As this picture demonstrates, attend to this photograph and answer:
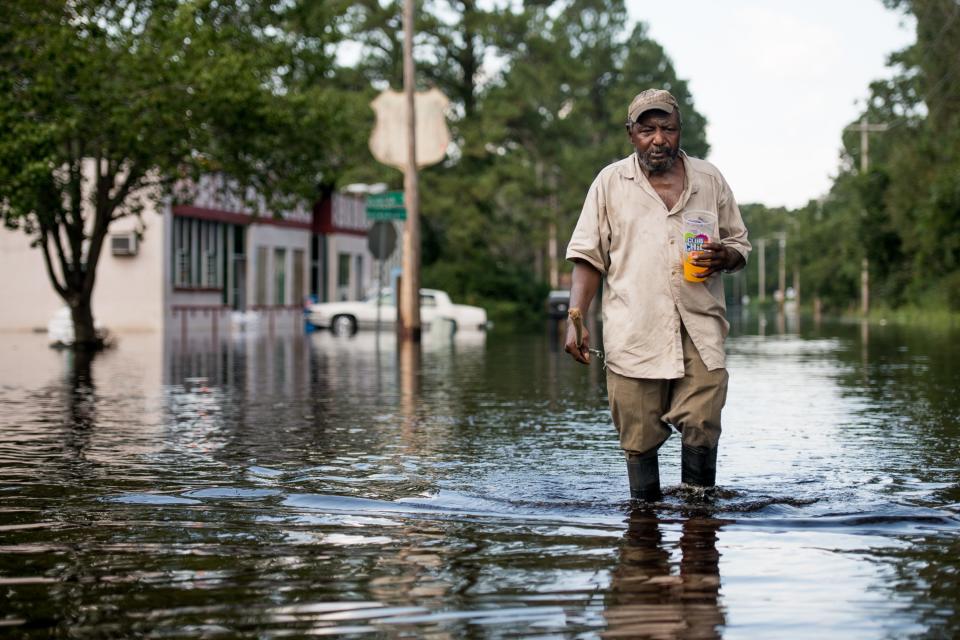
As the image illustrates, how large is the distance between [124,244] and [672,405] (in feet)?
140

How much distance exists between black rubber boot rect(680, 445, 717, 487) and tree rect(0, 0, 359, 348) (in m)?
17.7

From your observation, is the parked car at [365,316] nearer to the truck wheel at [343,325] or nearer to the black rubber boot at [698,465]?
the truck wheel at [343,325]

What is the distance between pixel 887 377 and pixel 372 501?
490 inches

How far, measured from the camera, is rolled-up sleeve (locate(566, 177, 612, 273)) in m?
7.19

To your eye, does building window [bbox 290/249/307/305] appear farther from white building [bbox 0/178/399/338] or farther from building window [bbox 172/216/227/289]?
building window [bbox 172/216/227/289]

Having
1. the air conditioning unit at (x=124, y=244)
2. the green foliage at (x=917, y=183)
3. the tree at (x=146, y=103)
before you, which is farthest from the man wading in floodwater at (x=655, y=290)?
the air conditioning unit at (x=124, y=244)

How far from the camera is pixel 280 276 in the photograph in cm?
6209

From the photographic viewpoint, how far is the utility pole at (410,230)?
34.6 metres

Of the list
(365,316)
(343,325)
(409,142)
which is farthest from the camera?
(365,316)

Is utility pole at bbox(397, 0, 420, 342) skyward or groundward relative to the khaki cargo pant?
skyward

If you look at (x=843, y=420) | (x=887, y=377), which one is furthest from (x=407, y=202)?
(x=843, y=420)

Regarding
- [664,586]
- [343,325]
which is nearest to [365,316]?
[343,325]

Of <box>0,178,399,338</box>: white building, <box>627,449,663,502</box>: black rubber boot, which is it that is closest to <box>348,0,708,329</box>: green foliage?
<box>0,178,399,338</box>: white building

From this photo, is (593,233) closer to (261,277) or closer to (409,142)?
(409,142)
